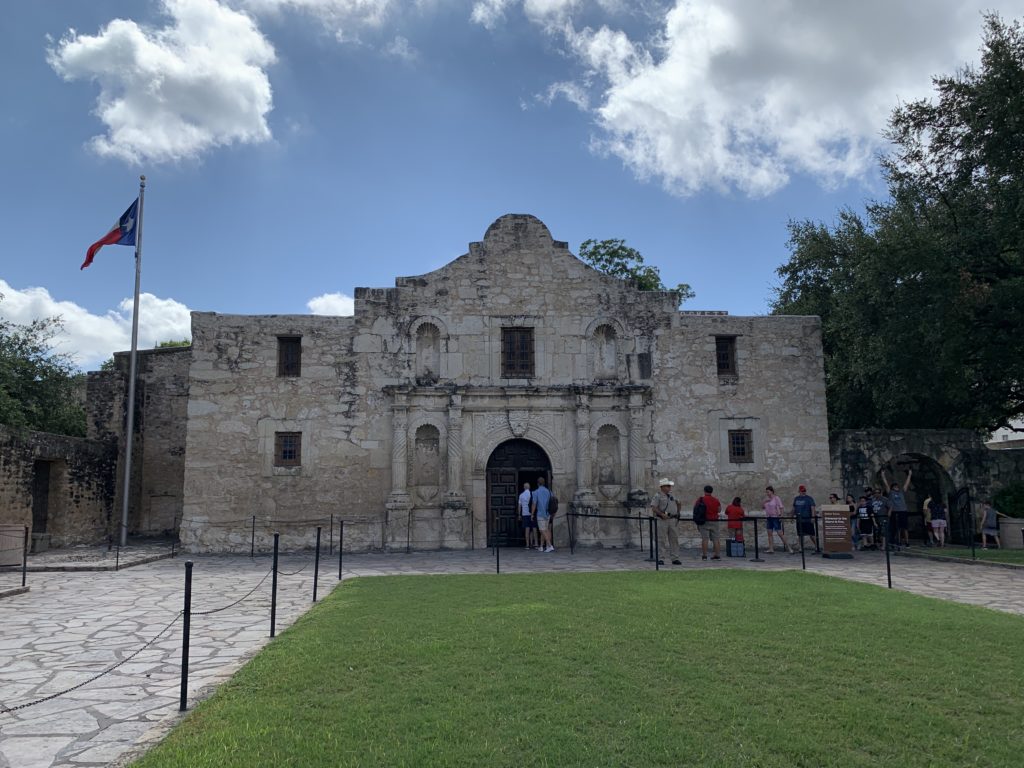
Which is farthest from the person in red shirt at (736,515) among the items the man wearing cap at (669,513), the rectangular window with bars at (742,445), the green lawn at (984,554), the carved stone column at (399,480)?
the carved stone column at (399,480)

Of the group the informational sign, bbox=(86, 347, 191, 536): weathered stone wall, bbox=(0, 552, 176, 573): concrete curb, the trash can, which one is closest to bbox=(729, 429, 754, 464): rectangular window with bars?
the informational sign

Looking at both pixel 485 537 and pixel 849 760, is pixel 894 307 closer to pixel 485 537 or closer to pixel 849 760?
pixel 485 537

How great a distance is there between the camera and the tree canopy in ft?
55.2

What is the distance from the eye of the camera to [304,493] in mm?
17562

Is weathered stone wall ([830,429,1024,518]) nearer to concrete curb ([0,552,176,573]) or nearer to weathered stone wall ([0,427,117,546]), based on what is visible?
concrete curb ([0,552,176,573])

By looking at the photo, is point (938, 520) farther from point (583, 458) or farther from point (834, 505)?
point (583, 458)

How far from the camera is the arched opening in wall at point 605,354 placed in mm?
18672

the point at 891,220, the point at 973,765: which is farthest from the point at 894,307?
the point at 973,765

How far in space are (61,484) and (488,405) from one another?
11.0 metres

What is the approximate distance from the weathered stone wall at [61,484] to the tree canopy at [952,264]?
21151 mm

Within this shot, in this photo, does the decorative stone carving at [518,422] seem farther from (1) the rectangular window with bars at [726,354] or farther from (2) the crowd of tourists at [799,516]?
(1) the rectangular window with bars at [726,354]

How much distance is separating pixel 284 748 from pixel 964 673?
200 inches

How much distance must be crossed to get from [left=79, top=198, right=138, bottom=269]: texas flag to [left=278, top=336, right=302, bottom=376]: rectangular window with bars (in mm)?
5032

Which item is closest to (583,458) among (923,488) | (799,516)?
(799,516)
